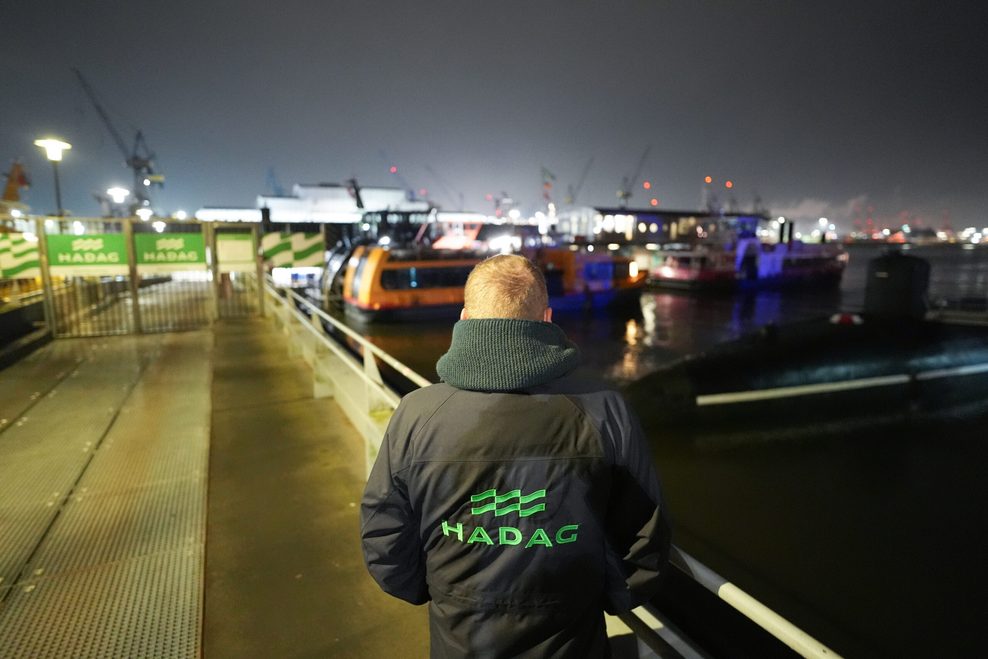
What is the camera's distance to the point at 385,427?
4.29 m

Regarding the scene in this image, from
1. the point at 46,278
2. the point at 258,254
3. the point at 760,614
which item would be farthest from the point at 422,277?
the point at 760,614

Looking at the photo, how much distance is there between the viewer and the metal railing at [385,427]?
1.52 metres

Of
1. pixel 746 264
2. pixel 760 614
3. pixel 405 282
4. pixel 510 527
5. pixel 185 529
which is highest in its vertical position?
pixel 746 264

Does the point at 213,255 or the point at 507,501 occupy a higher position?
the point at 213,255

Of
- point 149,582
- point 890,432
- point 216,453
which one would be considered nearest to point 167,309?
point 216,453

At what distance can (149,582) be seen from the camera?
133 inches

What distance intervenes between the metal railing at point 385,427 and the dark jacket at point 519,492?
326 millimetres

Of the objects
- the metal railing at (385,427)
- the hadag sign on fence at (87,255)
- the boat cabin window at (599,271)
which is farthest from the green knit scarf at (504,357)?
the boat cabin window at (599,271)

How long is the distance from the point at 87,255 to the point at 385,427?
37.1 ft

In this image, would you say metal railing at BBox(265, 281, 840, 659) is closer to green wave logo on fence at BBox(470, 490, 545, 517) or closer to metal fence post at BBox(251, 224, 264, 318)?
green wave logo on fence at BBox(470, 490, 545, 517)

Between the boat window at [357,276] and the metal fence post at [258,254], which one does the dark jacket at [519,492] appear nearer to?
the metal fence post at [258,254]

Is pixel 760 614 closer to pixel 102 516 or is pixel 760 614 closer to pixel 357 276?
pixel 102 516

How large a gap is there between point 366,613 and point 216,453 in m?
3.17

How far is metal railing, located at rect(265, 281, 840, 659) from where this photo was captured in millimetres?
1522
